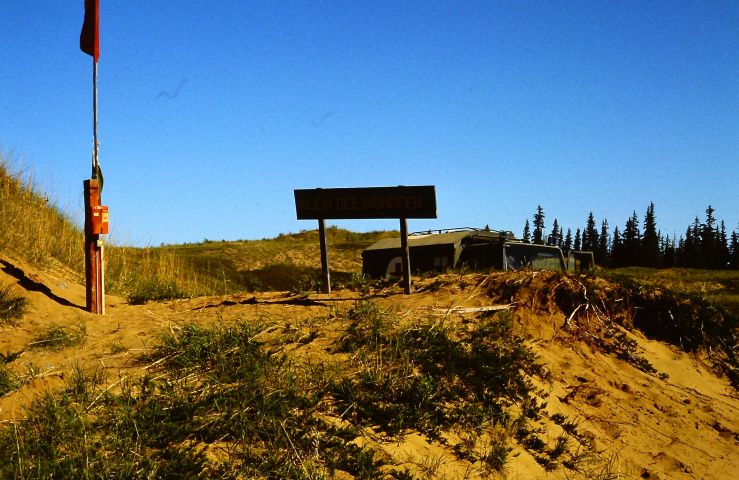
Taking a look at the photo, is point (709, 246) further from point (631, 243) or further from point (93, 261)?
point (93, 261)

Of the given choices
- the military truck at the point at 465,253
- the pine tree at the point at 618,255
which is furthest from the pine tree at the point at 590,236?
the military truck at the point at 465,253

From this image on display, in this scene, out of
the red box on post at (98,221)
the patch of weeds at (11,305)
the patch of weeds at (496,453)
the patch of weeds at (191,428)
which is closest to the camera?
the patch of weeds at (191,428)

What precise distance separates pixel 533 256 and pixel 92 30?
8280 mm

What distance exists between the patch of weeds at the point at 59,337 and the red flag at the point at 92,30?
11.3ft

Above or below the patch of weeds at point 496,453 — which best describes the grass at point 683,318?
above

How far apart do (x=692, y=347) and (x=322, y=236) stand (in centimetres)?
461

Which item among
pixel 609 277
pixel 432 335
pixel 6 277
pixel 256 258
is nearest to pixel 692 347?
pixel 609 277

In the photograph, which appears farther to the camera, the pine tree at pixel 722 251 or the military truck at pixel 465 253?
the pine tree at pixel 722 251

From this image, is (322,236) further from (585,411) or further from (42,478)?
(42,478)

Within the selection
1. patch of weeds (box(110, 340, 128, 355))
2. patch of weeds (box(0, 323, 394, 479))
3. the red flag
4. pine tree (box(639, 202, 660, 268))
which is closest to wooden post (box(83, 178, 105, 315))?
patch of weeds (box(110, 340, 128, 355))

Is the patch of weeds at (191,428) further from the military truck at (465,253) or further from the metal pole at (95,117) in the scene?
the military truck at (465,253)

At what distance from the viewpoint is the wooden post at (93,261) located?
24.4 feet

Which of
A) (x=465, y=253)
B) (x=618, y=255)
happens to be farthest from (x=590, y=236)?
(x=465, y=253)

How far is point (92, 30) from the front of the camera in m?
7.95
